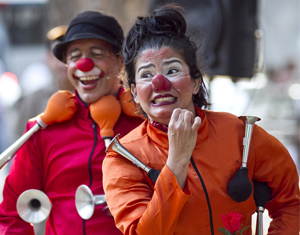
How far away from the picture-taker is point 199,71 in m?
2.05

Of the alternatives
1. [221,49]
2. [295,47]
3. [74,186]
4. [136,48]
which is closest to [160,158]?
[136,48]

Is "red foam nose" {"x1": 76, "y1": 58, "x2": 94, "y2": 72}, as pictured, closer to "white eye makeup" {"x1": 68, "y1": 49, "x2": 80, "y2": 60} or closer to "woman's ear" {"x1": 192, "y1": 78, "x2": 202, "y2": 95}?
"white eye makeup" {"x1": 68, "y1": 49, "x2": 80, "y2": 60}

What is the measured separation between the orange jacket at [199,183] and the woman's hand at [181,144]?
4 cm

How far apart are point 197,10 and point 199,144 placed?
2.20 metres

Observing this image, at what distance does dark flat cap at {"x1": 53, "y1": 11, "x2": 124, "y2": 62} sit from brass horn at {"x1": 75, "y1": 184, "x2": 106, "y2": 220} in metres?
0.84

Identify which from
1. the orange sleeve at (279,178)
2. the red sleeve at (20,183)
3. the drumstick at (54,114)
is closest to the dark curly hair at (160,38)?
the orange sleeve at (279,178)

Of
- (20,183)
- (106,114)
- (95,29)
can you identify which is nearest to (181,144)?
(106,114)

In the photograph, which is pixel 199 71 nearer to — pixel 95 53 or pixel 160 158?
pixel 160 158

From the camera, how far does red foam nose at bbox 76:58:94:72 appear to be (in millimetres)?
2438

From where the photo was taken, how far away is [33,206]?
7.96 feet

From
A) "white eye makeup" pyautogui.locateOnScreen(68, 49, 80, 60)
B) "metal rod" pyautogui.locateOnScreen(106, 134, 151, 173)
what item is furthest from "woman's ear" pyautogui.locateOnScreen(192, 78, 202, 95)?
"white eye makeup" pyautogui.locateOnScreen(68, 49, 80, 60)

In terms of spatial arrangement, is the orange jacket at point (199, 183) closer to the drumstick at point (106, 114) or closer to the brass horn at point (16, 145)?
the drumstick at point (106, 114)

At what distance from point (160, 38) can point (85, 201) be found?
0.97 m

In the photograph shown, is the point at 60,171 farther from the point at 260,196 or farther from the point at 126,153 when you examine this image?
the point at 260,196
